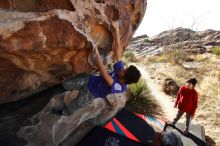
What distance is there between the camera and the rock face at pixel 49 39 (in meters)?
3.92

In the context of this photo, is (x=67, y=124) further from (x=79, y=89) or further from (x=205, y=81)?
(x=205, y=81)

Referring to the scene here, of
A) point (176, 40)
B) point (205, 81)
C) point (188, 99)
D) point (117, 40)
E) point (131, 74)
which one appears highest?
point (117, 40)

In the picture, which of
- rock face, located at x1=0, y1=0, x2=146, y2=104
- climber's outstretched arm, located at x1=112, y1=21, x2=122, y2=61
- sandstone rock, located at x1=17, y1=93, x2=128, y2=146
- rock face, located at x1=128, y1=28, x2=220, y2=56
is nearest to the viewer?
rock face, located at x1=0, y1=0, x2=146, y2=104

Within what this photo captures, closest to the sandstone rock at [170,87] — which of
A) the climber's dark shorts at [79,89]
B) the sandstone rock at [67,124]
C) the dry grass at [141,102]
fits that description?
the dry grass at [141,102]

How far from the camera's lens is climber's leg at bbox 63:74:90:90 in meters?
5.14

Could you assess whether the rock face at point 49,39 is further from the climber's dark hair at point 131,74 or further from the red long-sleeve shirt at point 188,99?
the red long-sleeve shirt at point 188,99

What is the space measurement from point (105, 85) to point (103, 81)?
0.22 feet

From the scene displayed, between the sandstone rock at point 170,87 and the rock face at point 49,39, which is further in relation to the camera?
the sandstone rock at point 170,87

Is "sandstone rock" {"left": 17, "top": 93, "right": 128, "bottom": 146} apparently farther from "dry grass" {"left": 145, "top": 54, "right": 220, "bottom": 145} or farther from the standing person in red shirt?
"dry grass" {"left": 145, "top": 54, "right": 220, "bottom": 145}

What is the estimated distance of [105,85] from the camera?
4633mm

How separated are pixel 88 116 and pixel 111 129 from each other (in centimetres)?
46

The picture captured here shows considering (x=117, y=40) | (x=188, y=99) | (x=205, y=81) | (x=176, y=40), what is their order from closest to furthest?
(x=117, y=40)
(x=188, y=99)
(x=205, y=81)
(x=176, y=40)

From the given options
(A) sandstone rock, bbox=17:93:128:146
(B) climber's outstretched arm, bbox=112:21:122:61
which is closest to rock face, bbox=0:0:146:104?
(B) climber's outstretched arm, bbox=112:21:122:61

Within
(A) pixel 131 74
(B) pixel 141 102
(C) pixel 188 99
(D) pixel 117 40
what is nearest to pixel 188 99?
(C) pixel 188 99
